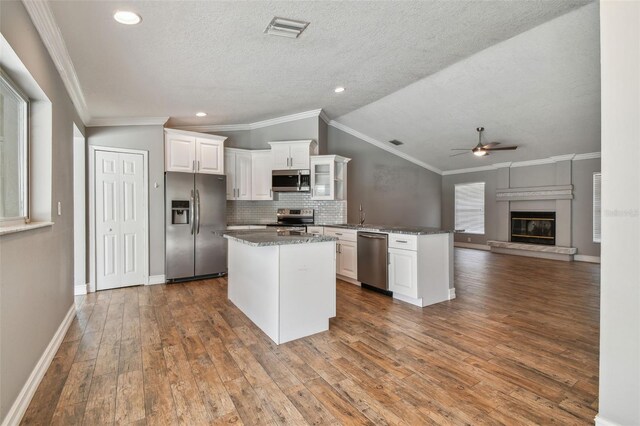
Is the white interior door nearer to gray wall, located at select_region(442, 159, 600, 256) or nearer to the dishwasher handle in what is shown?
the dishwasher handle

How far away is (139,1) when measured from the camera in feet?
7.38

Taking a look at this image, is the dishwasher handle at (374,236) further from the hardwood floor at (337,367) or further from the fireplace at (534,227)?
the fireplace at (534,227)

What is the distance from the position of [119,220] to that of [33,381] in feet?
9.66

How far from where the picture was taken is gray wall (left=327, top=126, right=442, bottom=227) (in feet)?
23.1

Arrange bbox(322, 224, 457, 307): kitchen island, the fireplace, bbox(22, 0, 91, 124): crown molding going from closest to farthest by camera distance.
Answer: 1. bbox(22, 0, 91, 124): crown molding
2. bbox(322, 224, 457, 307): kitchen island
3. the fireplace

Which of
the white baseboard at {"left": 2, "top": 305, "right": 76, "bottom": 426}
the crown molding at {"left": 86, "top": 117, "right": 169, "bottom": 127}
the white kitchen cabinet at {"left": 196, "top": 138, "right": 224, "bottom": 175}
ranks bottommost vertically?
the white baseboard at {"left": 2, "top": 305, "right": 76, "bottom": 426}

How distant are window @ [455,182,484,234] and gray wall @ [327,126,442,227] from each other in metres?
0.65

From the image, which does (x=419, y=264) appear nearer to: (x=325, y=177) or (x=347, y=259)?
(x=347, y=259)

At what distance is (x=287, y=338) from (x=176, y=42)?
2828 millimetres

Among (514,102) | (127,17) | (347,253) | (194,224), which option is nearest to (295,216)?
(347,253)

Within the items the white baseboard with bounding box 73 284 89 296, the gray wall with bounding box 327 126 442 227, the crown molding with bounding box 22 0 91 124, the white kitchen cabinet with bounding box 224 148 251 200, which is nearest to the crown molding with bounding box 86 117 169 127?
the crown molding with bounding box 22 0 91 124

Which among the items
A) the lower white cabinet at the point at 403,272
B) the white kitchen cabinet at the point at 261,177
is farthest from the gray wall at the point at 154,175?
the lower white cabinet at the point at 403,272

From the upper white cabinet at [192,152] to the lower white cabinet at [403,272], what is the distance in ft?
10.5

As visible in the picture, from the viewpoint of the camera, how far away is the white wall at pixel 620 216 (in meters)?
1.45
